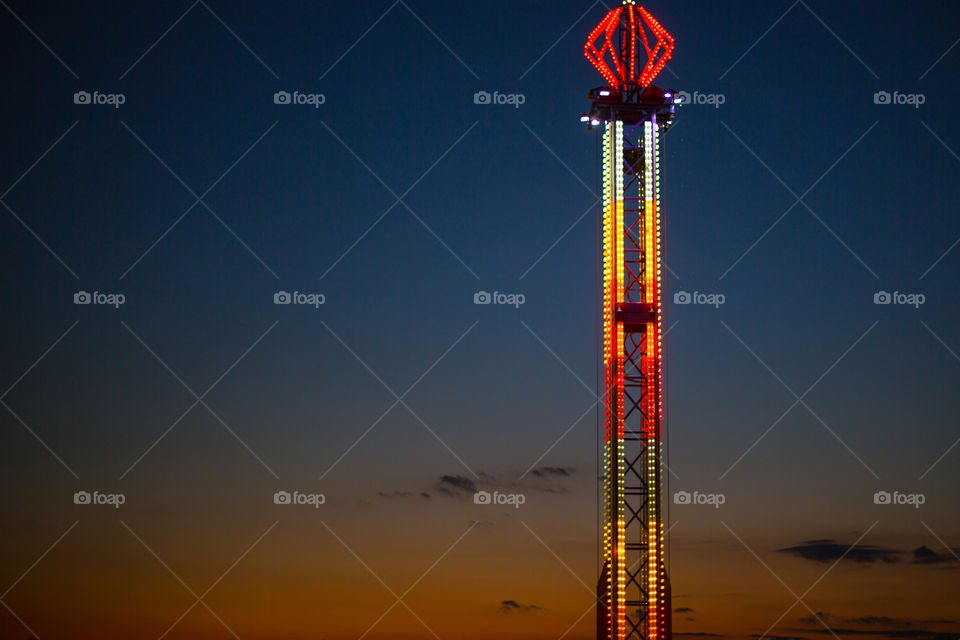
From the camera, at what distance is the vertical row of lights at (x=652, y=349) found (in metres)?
58.6

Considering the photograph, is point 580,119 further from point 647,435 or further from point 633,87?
point 647,435

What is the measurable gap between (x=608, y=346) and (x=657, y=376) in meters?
2.42

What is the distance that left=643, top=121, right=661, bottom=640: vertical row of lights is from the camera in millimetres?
58594

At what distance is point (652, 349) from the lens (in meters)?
59.6

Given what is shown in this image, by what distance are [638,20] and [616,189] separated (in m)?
7.66

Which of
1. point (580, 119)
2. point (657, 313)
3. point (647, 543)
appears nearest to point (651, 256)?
point (657, 313)

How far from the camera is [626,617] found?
191ft

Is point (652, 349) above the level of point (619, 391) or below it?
above

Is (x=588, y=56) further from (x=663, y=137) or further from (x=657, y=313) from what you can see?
(x=657, y=313)

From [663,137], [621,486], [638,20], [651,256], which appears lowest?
[621,486]

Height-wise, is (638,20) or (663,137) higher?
(638,20)

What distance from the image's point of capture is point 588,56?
6106 cm

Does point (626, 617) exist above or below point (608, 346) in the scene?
below

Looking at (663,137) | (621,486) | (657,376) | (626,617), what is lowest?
(626,617)
